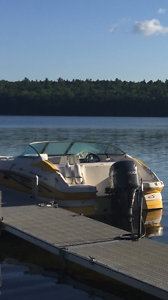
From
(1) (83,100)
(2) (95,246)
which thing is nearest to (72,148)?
(2) (95,246)

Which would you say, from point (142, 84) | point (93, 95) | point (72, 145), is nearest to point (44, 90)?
point (93, 95)

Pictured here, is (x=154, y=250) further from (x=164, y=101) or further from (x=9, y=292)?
(x=164, y=101)

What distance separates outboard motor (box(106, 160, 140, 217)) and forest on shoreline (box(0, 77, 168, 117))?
143m

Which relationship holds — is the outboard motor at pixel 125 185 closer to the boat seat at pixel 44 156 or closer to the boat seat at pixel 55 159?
the boat seat at pixel 44 156

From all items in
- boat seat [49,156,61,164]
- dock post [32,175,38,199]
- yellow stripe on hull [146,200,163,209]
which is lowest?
yellow stripe on hull [146,200,163,209]

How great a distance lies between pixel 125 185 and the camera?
10625 mm

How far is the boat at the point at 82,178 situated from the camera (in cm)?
1079

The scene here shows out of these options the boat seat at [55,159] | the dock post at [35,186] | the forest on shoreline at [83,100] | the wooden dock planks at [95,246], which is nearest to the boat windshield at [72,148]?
the boat seat at [55,159]

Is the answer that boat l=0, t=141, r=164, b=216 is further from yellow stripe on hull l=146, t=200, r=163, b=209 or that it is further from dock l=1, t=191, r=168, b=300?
dock l=1, t=191, r=168, b=300

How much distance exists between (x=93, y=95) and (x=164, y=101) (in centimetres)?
2211

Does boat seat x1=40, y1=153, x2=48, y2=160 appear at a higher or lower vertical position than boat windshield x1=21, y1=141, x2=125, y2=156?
lower

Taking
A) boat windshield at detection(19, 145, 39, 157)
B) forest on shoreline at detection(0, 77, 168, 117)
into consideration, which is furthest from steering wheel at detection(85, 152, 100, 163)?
forest on shoreline at detection(0, 77, 168, 117)

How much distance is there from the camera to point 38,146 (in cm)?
1282

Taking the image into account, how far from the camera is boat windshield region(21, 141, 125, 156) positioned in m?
12.9
